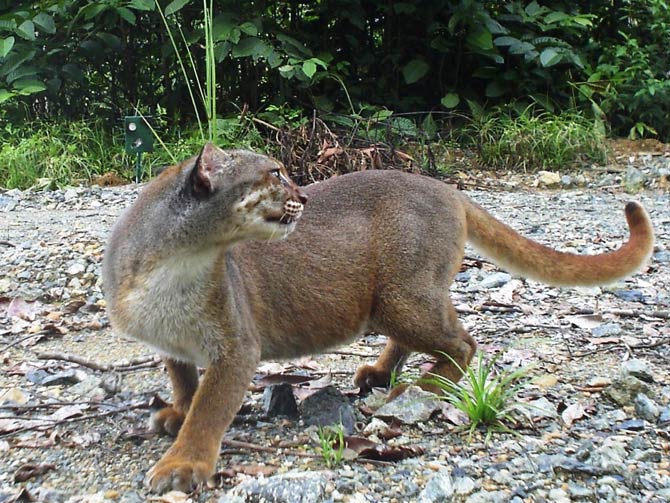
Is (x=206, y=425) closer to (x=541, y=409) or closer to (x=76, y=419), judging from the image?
(x=76, y=419)

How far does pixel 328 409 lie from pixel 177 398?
0.64 m

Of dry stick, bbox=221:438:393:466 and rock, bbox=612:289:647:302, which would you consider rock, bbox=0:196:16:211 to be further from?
dry stick, bbox=221:438:393:466

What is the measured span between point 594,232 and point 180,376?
475cm

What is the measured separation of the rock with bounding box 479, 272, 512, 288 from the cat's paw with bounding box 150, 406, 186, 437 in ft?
9.18

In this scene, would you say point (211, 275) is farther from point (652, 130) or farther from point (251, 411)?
point (652, 130)

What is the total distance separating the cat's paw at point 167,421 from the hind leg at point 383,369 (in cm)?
95

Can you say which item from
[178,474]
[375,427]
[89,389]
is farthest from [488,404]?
[89,389]

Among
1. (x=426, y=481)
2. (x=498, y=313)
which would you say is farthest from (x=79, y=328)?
(x=426, y=481)

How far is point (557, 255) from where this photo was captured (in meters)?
4.21

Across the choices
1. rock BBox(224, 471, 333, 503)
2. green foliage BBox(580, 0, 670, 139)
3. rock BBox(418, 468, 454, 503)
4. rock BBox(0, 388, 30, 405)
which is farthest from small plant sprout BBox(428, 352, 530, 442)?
green foliage BBox(580, 0, 670, 139)

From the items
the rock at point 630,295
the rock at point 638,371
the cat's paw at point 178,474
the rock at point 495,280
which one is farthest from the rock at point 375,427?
the rock at point 630,295

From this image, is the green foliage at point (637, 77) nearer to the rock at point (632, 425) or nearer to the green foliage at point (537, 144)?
the green foliage at point (537, 144)

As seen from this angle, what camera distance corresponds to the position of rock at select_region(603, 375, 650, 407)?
12.1 ft

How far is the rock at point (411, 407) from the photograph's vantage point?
3576 mm
